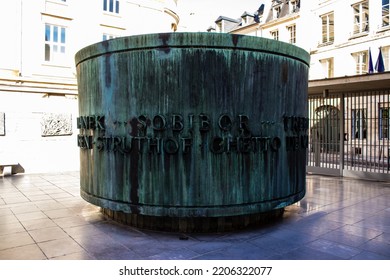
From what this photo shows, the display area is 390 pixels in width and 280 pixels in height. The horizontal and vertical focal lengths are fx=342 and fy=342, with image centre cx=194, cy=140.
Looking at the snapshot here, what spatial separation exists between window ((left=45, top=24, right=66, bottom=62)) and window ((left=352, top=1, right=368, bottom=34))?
2105 centimetres

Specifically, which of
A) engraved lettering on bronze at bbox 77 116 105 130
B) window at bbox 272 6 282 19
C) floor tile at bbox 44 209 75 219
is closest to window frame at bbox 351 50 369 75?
window at bbox 272 6 282 19

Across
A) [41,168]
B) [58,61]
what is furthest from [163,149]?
[58,61]

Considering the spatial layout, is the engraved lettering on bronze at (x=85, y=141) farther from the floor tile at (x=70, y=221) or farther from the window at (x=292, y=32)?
the window at (x=292, y=32)

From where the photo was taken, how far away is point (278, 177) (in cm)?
601

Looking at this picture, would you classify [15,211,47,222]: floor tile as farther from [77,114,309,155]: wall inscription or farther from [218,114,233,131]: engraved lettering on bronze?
[218,114,233,131]: engraved lettering on bronze

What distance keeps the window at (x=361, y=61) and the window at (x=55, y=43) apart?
832 inches

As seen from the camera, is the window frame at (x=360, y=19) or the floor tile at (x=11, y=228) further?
the window frame at (x=360, y=19)

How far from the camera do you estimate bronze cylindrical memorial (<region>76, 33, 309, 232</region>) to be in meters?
5.41

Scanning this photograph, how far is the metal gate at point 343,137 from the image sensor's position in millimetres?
12781

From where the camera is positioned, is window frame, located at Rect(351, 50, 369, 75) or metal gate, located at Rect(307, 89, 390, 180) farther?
window frame, located at Rect(351, 50, 369, 75)

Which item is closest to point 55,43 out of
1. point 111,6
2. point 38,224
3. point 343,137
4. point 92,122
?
point 111,6

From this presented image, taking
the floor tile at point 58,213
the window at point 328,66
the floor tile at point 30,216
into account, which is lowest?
the floor tile at point 30,216

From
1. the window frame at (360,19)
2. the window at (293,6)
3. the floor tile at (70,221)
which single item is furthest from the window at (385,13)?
the floor tile at (70,221)
